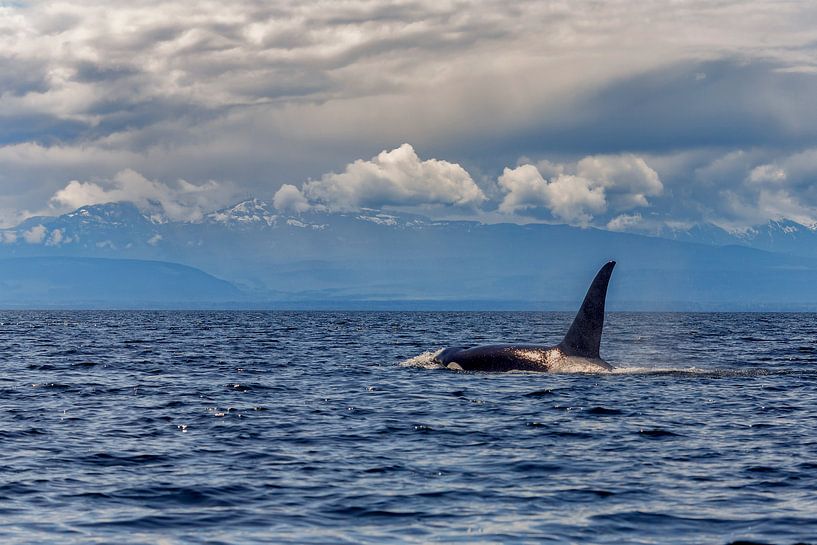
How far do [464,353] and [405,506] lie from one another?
21816 millimetres

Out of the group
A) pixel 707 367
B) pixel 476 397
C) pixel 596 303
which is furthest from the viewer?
pixel 707 367

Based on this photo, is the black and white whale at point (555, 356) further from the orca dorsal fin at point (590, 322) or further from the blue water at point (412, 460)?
the blue water at point (412, 460)

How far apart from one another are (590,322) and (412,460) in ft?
55.7

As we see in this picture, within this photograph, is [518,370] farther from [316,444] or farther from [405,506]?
[405,506]

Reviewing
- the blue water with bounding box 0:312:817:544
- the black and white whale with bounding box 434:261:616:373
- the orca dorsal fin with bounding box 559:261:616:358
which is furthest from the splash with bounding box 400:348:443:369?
the orca dorsal fin with bounding box 559:261:616:358

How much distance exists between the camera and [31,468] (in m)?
18.1

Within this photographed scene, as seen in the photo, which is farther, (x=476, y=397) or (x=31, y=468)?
(x=476, y=397)

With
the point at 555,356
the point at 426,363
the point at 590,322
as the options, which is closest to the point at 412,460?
the point at 590,322

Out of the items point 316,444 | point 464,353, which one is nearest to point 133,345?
point 464,353

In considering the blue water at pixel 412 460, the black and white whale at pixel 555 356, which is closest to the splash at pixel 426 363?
the black and white whale at pixel 555 356

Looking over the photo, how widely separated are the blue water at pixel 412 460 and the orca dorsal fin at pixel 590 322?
139cm

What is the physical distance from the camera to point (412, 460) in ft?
61.3

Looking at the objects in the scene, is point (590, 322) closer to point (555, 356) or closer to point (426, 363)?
point (555, 356)

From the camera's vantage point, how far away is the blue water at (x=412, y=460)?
14.0 m
